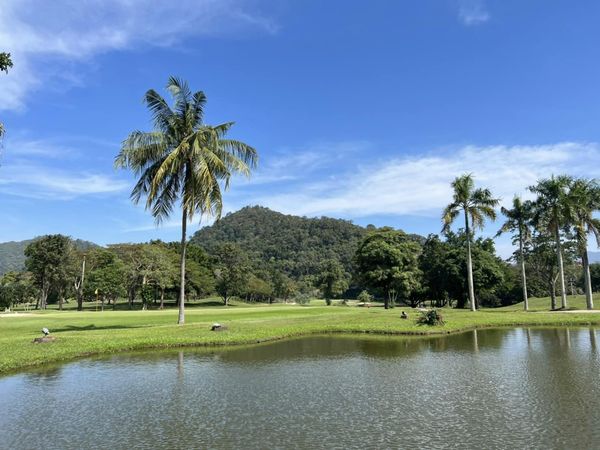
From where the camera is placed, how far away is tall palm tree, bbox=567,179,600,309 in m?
51.3

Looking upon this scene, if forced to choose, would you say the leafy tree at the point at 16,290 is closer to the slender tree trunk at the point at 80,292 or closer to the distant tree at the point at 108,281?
the slender tree trunk at the point at 80,292

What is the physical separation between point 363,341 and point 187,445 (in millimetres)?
18948

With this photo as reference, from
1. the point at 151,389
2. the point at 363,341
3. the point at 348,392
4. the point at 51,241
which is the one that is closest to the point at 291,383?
the point at 348,392

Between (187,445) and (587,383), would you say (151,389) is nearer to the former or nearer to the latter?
(187,445)

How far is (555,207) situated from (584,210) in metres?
2.98

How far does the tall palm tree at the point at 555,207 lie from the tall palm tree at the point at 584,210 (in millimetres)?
838

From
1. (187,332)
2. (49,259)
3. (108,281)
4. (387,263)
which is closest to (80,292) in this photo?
(49,259)

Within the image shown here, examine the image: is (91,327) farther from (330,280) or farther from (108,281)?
(330,280)

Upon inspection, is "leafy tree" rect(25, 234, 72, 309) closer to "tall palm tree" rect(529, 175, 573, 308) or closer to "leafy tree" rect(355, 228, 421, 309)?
"leafy tree" rect(355, 228, 421, 309)

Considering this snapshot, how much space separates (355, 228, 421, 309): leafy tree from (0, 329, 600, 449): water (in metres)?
45.6

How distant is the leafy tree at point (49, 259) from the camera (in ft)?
303

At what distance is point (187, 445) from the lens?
400 inches

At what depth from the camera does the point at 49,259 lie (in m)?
92.4

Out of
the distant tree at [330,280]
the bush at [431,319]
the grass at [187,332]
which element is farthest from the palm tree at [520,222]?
the distant tree at [330,280]
